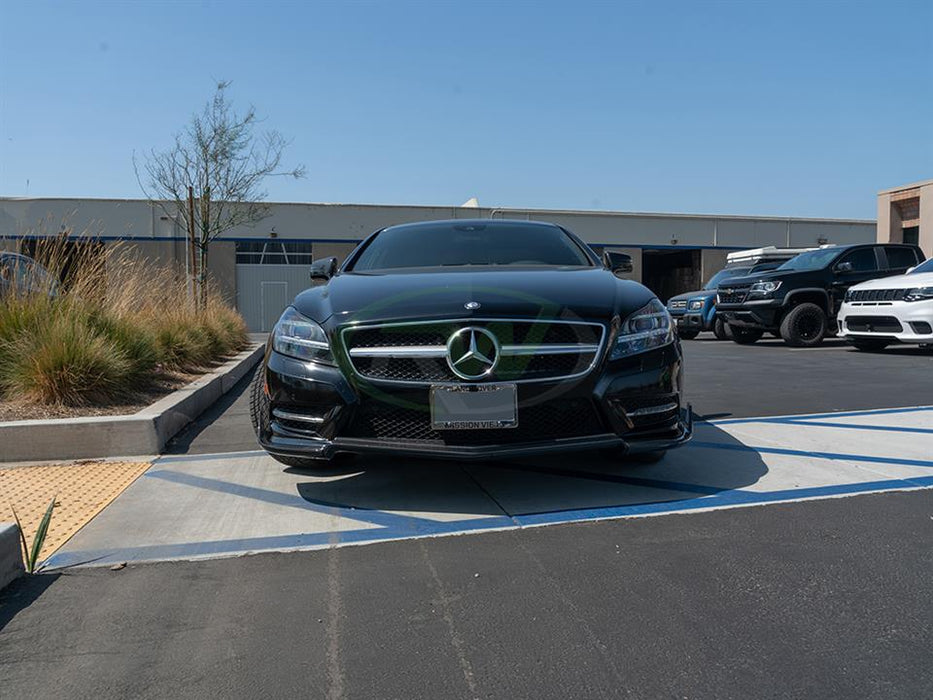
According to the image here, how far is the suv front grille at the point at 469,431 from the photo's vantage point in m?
3.34

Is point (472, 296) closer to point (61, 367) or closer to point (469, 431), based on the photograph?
point (469, 431)

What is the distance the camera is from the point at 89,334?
5.85 meters

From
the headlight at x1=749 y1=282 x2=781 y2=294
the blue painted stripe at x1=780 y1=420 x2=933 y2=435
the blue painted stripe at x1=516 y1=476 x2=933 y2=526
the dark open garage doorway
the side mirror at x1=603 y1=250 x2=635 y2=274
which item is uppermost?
the dark open garage doorway

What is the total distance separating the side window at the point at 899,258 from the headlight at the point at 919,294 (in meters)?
2.98

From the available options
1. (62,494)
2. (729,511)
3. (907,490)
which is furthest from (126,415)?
(907,490)

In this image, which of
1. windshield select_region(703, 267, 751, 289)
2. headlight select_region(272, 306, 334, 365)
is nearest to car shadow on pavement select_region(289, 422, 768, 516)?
headlight select_region(272, 306, 334, 365)

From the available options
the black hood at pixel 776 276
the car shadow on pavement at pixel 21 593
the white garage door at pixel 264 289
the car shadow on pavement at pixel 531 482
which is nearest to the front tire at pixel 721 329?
the black hood at pixel 776 276

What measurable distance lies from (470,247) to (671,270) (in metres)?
35.2

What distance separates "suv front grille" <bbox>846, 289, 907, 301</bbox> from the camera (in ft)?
35.1

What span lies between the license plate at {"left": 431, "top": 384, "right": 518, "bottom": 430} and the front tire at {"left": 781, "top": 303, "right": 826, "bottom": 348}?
10893 millimetres

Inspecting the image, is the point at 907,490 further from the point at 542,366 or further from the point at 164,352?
the point at 164,352

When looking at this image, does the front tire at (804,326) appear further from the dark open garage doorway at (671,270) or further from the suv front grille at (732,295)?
the dark open garage doorway at (671,270)

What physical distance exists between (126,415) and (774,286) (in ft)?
35.9

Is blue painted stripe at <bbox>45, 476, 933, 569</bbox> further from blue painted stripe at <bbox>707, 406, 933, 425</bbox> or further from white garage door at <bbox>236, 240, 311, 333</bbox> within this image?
white garage door at <bbox>236, 240, 311, 333</bbox>
